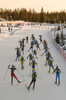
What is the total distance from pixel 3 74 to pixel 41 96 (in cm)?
374

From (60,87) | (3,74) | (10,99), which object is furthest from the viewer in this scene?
(3,74)

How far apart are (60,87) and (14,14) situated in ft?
261

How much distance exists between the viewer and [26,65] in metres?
12.3

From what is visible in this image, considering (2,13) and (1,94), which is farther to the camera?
(2,13)

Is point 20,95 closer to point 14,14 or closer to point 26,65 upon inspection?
point 26,65

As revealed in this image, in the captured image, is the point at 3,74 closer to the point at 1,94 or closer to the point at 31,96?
the point at 1,94

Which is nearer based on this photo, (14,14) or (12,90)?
(12,90)

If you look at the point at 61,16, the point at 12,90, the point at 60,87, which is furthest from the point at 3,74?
the point at 61,16

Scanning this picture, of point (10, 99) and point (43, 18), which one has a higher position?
point (43, 18)

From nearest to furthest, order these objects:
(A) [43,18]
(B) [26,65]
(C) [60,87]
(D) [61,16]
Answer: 1. (C) [60,87]
2. (B) [26,65]
3. (A) [43,18]
4. (D) [61,16]

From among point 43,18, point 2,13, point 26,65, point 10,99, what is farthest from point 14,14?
point 10,99

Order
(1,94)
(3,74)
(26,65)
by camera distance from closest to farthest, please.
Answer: (1,94)
(3,74)
(26,65)

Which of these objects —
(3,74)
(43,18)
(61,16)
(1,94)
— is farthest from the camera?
(61,16)

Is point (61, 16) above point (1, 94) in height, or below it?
above
